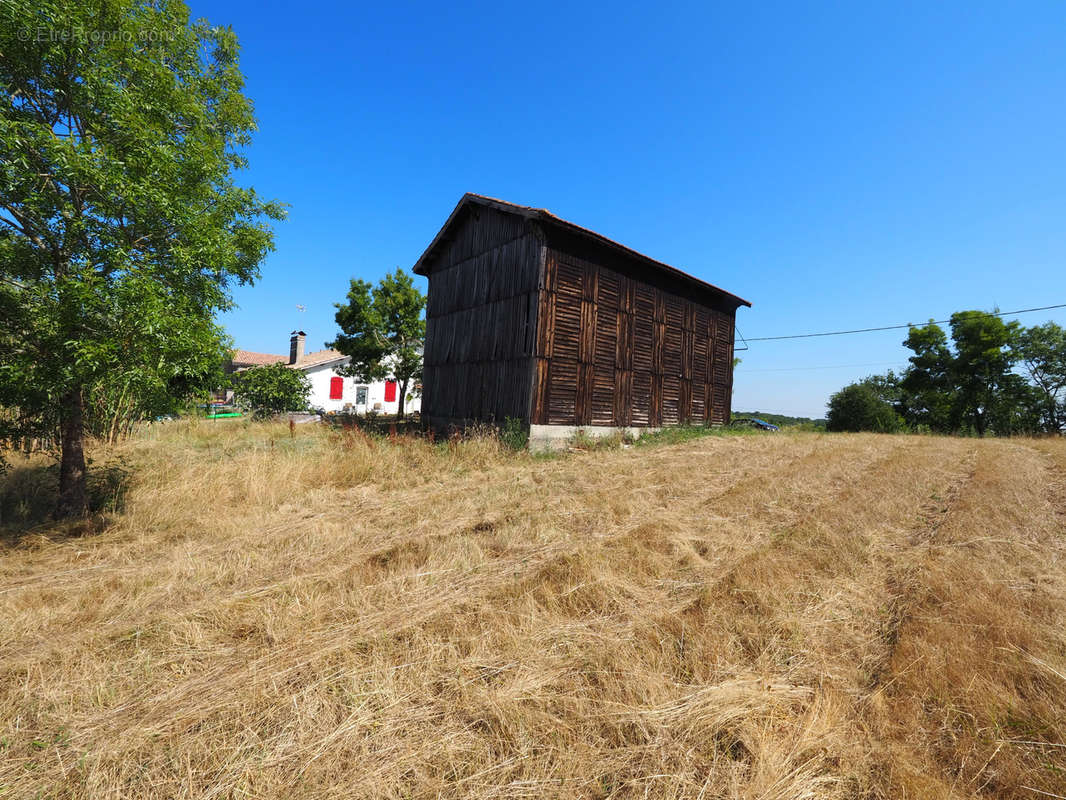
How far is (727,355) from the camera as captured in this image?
1928cm

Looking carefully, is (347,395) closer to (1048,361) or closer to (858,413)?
(858,413)

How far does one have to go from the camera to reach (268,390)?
21141 millimetres

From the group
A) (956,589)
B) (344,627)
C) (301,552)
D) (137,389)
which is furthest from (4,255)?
(956,589)

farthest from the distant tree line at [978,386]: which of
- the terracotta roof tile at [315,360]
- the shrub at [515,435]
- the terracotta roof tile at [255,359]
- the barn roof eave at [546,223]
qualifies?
the terracotta roof tile at [255,359]

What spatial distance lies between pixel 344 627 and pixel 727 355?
1964 cm

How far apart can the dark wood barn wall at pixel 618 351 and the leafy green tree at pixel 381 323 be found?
1465cm

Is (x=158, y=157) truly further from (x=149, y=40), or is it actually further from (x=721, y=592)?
(x=721, y=592)

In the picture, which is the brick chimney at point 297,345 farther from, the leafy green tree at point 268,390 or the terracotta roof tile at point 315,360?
the leafy green tree at point 268,390

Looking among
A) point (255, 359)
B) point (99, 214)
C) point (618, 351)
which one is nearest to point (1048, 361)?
point (618, 351)

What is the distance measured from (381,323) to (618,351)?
16.2 metres

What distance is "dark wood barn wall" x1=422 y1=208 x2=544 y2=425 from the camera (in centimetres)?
1327

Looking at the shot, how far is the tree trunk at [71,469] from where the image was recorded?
5.92 m

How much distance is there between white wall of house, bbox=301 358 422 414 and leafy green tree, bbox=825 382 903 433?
32322 mm

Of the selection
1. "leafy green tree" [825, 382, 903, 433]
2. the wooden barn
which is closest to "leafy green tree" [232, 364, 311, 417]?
the wooden barn
